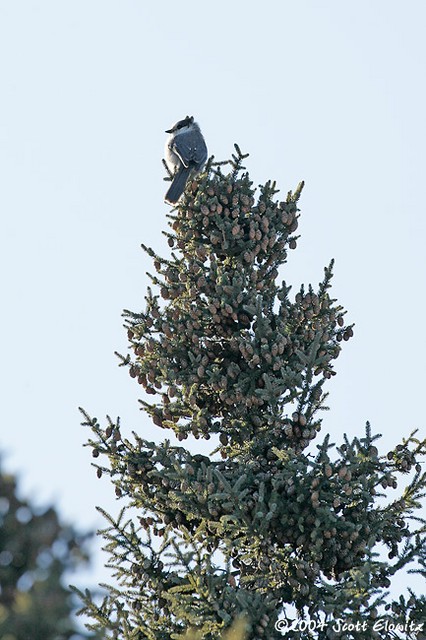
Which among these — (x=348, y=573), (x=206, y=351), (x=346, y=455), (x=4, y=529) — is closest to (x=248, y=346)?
(x=206, y=351)

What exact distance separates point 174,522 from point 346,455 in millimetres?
1701

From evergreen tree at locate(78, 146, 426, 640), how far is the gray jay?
829 mm

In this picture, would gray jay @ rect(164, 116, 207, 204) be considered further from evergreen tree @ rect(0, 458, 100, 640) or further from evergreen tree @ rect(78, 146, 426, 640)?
evergreen tree @ rect(0, 458, 100, 640)

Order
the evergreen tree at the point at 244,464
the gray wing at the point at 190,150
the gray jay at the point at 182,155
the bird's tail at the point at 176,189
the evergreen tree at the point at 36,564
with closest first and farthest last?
the evergreen tree at the point at 36,564
the evergreen tree at the point at 244,464
the bird's tail at the point at 176,189
the gray jay at the point at 182,155
the gray wing at the point at 190,150

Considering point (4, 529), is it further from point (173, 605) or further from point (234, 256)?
point (234, 256)

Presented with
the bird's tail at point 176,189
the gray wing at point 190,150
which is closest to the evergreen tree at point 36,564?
the bird's tail at point 176,189

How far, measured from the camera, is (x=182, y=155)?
14.2 meters

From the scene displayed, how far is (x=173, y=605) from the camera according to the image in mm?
8695

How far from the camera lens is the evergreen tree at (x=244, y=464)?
884cm

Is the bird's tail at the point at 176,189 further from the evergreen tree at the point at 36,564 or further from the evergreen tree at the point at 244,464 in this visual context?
the evergreen tree at the point at 36,564

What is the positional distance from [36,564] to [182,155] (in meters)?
10.3

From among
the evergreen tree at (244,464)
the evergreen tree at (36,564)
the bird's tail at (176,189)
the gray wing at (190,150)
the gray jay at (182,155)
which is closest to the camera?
the evergreen tree at (36,564)

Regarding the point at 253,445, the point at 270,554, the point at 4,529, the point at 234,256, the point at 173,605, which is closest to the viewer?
the point at 4,529

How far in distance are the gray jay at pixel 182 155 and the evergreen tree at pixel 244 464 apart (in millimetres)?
829
